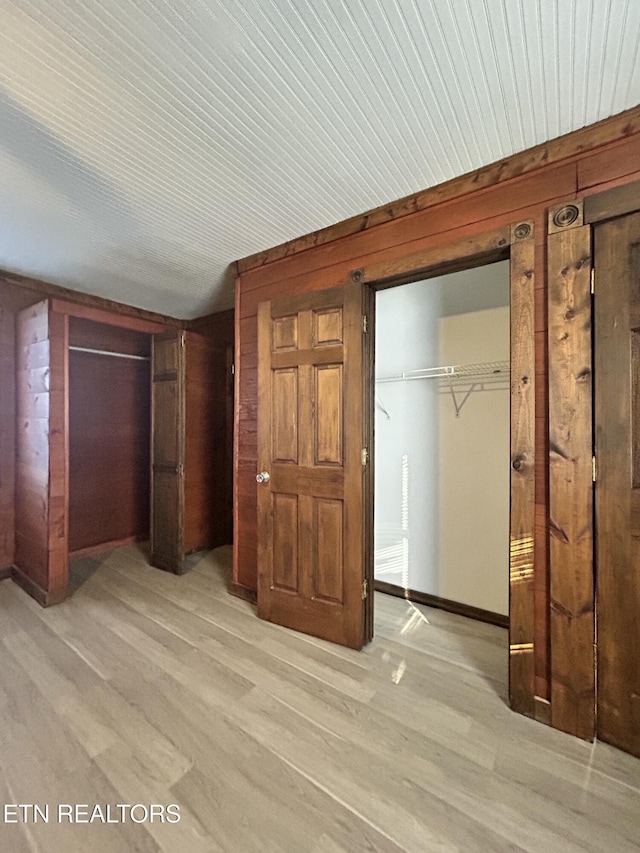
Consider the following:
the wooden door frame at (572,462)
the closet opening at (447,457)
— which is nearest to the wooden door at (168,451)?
the closet opening at (447,457)

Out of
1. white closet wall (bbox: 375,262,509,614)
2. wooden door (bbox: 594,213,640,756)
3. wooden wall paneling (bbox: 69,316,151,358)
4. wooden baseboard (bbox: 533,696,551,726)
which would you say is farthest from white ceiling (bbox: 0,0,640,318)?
wooden baseboard (bbox: 533,696,551,726)

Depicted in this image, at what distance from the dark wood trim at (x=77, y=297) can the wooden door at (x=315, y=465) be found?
1906 mm

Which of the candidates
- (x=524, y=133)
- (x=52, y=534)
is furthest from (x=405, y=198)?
(x=52, y=534)

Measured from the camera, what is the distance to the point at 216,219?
207 cm

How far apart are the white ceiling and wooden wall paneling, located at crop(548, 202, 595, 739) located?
467 mm

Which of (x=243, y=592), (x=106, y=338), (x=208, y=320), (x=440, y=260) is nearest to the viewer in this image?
(x=440, y=260)

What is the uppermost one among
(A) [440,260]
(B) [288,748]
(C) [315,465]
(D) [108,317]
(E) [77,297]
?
(E) [77,297]

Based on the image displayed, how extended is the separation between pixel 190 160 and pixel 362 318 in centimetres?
107

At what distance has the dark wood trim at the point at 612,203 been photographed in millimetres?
1326

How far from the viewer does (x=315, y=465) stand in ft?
6.91

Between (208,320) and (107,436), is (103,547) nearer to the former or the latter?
(107,436)

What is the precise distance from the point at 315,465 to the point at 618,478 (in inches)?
54.9

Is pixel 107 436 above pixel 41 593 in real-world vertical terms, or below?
above

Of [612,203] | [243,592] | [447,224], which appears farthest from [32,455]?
[612,203]
